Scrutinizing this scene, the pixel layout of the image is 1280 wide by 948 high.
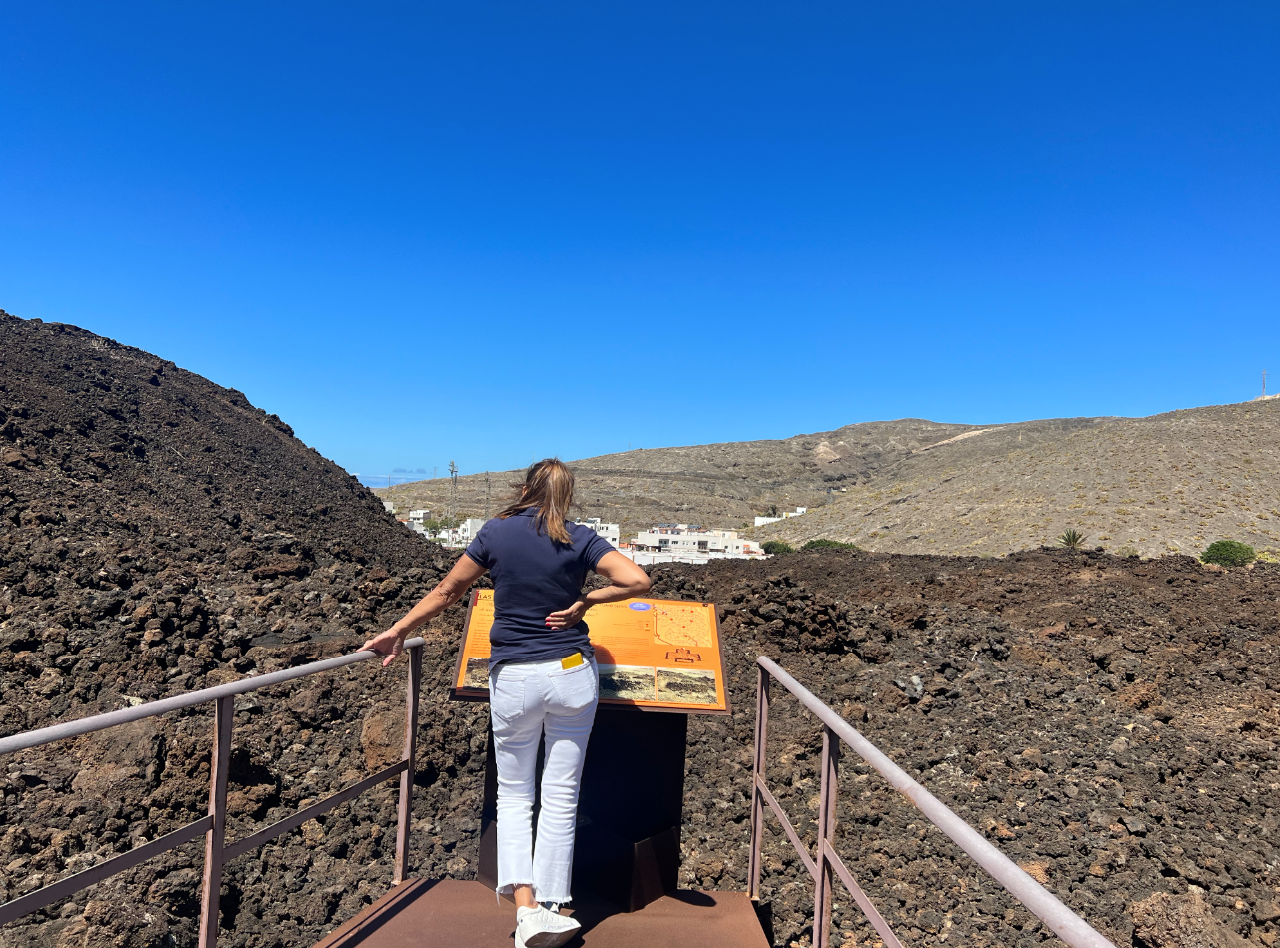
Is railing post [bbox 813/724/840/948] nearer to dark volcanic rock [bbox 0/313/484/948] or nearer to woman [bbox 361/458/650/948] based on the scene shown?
woman [bbox 361/458/650/948]

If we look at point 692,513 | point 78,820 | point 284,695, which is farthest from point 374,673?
point 692,513

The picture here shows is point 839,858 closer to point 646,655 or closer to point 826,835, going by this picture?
point 826,835

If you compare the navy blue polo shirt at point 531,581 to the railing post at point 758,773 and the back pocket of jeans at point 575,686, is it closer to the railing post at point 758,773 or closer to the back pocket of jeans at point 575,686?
the back pocket of jeans at point 575,686

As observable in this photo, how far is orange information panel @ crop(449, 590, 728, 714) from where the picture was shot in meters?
3.53

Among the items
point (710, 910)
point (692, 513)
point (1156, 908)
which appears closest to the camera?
point (710, 910)

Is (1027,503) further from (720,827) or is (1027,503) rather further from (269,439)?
(720,827)

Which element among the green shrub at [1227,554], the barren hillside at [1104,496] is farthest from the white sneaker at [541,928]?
the barren hillside at [1104,496]

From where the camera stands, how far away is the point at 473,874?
5535mm

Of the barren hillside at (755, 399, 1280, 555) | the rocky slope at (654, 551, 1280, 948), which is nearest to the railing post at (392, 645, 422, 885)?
the rocky slope at (654, 551, 1280, 948)

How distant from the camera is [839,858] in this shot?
249 centimetres

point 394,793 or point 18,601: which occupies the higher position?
point 18,601

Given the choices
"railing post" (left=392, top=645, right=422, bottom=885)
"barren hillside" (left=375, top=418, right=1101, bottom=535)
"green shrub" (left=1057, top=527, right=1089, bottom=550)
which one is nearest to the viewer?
"railing post" (left=392, top=645, right=422, bottom=885)

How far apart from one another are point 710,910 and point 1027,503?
3996cm

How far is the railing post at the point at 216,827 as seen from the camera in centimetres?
253
